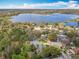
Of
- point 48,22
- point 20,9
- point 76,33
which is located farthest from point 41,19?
point 76,33

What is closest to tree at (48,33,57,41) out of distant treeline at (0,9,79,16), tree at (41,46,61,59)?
tree at (41,46,61,59)

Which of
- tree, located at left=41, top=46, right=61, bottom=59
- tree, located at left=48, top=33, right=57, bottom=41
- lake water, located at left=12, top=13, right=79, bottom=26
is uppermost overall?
lake water, located at left=12, top=13, right=79, bottom=26

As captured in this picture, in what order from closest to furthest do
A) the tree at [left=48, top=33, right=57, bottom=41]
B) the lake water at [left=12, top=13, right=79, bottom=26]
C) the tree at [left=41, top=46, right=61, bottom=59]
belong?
the tree at [left=41, top=46, right=61, bottom=59] < the tree at [left=48, top=33, right=57, bottom=41] < the lake water at [left=12, top=13, right=79, bottom=26]

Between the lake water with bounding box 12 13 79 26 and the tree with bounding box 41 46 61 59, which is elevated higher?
the lake water with bounding box 12 13 79 26

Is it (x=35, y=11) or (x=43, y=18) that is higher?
(x=35, y=11)

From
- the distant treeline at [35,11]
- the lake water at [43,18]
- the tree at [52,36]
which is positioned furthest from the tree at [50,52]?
the distant treeline at [35,11]

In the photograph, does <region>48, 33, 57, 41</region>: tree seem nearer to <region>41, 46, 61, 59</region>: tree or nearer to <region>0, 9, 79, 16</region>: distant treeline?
<region>41, 46, 61, 59</region>: tree

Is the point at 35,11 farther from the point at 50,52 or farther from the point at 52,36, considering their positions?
the point at 50,52

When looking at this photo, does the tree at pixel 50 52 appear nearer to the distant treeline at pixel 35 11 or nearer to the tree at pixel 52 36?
the tree at pixel 52 36

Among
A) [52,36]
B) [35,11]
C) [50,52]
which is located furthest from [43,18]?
[50,52]
